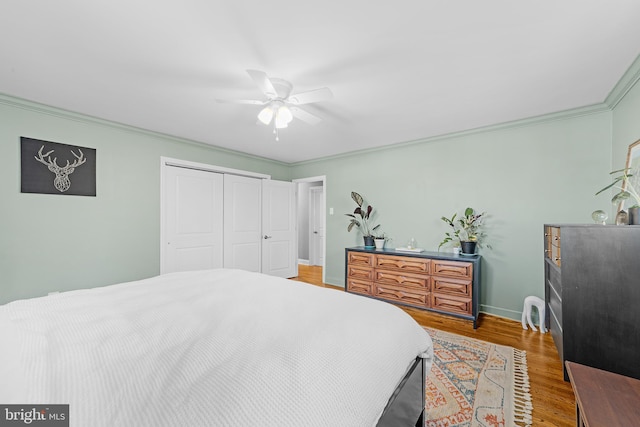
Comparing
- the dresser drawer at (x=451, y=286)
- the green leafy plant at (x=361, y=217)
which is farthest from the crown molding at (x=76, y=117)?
the dresser drawer at (x=451, y=286)

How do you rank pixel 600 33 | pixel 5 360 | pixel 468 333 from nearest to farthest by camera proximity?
pixel 5 360 → pixel 600 33 → pixel 468 333

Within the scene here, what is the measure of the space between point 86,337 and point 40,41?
1.94 meters

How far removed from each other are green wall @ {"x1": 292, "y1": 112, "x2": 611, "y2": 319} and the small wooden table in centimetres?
219

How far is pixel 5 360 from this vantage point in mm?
847

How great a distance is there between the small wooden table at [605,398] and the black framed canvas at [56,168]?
4271 mm

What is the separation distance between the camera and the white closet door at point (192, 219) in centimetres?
367

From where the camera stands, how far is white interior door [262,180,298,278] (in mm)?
4957

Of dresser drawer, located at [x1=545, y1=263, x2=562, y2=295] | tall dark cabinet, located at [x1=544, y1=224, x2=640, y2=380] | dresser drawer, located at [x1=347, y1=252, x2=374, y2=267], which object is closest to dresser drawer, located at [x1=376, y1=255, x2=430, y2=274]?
dresser drawer, located at [x1=347, y1=252, x2=374, y2=267]

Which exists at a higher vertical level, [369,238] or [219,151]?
[219,151]

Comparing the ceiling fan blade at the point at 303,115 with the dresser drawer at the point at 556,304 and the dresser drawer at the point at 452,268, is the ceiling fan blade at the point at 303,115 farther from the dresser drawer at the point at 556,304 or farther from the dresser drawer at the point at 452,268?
the dresser drawer at the point at 556,304

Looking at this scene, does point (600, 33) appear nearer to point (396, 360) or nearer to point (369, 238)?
point (396, 360)

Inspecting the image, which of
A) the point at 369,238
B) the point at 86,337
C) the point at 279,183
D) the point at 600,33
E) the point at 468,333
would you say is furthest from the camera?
the point at 279,183

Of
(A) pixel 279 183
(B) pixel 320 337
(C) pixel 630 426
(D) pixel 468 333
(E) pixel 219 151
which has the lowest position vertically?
(D) pixel 468 333

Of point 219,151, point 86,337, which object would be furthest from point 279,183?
point 86,337
